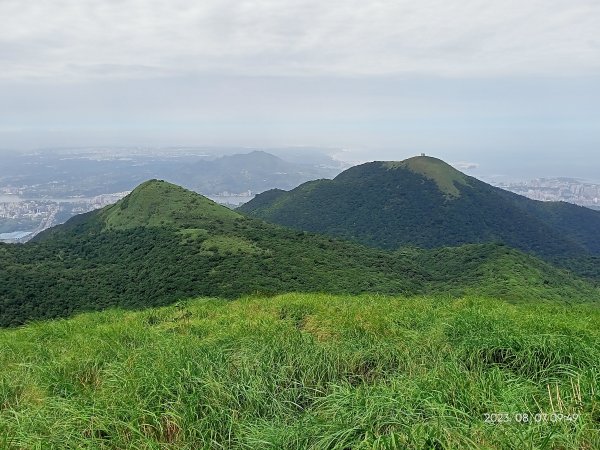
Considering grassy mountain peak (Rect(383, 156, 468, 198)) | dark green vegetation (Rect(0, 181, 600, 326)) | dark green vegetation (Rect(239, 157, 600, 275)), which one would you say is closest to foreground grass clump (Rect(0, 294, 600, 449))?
dark green vegetation (Rect(0, 181, 600, 326))

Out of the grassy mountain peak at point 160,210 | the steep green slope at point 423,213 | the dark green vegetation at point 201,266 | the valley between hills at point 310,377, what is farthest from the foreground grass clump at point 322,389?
the steep green slope at point 423,213

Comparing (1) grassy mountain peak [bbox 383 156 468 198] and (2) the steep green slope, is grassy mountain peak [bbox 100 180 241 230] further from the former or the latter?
(1) grassy mountain peak [bbox 383 156 468 198]

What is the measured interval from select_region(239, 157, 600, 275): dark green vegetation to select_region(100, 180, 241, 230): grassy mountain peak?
1934 inches

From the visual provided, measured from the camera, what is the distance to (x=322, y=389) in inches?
233

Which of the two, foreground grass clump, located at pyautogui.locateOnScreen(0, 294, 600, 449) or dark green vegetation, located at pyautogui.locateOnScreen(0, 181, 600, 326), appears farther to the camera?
dark green vegetation, located at pyautogui.locateOnScreen(0, 181, 600, 326)

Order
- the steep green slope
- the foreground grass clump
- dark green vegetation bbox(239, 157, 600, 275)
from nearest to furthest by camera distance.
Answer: the foreground grass clump < dark green vegetation bbox(239, 157, 600, 275) < the steep green slope

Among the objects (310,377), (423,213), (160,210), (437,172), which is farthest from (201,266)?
(437,172)

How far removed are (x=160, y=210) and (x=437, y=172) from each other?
371 ft

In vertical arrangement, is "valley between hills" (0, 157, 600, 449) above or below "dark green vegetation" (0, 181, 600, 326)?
above

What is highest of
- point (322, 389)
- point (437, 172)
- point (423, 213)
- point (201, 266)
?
point (437, 172)

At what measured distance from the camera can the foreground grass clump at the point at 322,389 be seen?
412cm

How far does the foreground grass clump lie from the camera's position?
4.12 metres

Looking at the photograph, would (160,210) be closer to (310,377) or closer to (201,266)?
(201,266)

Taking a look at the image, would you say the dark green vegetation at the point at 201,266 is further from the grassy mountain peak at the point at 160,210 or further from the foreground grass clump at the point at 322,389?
the foreground grass clump at the point at 322,389
